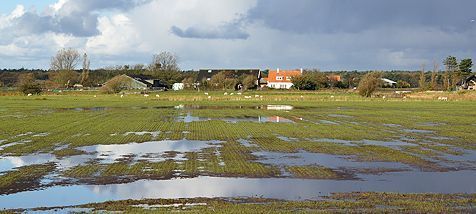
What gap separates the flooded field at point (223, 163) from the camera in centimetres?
1336

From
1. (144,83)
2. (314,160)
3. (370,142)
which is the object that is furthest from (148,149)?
(144,83)

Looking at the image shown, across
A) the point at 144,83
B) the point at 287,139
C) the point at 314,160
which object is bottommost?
the point at 287,139

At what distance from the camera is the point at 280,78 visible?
16462 cm

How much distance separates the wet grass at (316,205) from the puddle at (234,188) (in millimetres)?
629

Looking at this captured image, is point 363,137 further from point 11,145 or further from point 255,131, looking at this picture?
point 11,145

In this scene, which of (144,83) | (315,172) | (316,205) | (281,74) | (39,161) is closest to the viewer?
(316,205)

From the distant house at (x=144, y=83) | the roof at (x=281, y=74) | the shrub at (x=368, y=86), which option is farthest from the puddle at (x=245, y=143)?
the roof at (x=281, y=74)

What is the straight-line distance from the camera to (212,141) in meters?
24.7

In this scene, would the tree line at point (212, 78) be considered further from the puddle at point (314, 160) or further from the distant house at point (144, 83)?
the puddle at point (314, 160)

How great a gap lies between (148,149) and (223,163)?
499 centimetres

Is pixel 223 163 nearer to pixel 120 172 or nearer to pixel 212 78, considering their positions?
pixel 120 172

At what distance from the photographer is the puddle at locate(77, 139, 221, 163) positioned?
1947cm

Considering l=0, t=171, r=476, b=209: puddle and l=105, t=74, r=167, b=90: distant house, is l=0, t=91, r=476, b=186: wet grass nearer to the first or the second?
l=0, t=171, r=476, b=209: puddle

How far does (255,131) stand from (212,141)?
219 inches
